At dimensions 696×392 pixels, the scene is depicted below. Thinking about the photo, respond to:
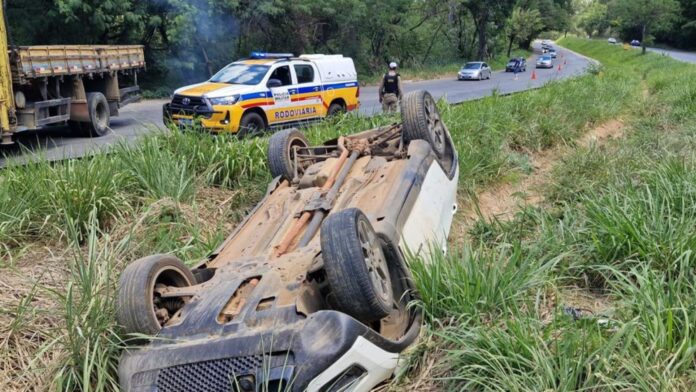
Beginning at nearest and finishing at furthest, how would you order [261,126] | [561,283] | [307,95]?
[561,283] < [261,126] < [307,95]

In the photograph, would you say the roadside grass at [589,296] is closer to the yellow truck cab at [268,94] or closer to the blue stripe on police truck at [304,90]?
the yellow truck cab at [268,94]

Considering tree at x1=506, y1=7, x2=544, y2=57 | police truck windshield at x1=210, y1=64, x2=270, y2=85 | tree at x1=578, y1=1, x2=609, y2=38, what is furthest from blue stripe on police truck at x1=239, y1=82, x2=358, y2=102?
tree at x1=578, y1=1, x2=609, y2=38

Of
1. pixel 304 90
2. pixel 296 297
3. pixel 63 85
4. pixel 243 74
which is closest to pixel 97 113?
pixel 63 85

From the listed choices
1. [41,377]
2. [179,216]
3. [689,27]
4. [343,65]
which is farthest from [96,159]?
[689,27]

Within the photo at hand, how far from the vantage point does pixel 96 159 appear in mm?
5531

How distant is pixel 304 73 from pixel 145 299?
32.6 ft

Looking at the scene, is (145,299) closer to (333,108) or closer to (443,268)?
(443,268)

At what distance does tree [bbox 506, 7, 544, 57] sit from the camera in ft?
200

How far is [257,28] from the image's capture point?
2833 centimetres

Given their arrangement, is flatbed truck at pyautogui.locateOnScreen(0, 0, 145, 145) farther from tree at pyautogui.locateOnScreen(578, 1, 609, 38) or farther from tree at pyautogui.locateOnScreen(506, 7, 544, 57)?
tree at pyautogui.locateOnScreen(578, 1, 609, 38)

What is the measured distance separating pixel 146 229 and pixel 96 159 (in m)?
1.02

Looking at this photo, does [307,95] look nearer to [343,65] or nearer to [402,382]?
[343,65]

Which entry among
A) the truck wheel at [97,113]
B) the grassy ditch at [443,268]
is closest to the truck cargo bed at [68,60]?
the truck wheel at [97,113]

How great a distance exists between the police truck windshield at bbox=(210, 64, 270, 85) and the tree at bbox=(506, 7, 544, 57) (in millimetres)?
51341
